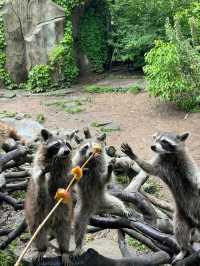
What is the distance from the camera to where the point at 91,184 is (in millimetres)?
6266

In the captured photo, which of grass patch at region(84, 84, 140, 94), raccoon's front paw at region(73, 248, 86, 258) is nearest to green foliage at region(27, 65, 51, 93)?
grass patch at region(84, 84, 140, 94)

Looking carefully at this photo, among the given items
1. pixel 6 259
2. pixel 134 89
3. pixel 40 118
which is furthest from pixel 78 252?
pixel 134 89

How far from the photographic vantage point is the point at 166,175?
19.7ft

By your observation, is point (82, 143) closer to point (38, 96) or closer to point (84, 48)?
point (38, 96)

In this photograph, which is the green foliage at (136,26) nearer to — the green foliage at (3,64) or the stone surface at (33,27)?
the stone surface at (33,27)

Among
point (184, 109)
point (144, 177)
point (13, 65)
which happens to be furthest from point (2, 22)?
point (144, 177)

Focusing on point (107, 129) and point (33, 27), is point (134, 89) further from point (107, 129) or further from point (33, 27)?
point (33, 27)

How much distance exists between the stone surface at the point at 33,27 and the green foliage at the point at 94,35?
5.96 ft

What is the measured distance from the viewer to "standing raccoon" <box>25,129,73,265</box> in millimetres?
5406

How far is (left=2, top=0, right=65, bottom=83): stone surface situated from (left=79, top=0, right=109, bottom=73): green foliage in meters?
1.82

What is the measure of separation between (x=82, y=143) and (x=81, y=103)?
11958mm

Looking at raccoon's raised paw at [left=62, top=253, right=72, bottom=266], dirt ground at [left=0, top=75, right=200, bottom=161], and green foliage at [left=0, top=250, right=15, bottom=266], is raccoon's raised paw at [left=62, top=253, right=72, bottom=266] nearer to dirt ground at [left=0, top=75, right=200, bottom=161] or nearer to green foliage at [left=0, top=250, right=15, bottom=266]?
green foliage at [left=0, top=250, right=15, bottom=266]

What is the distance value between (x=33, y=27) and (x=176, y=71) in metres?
6.50

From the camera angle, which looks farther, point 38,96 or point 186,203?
point 38,96
